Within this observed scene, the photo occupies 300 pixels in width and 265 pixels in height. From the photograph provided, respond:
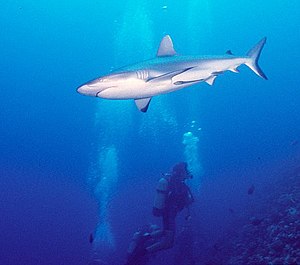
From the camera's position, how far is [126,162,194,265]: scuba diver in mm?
10445

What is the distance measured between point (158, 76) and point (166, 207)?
7288 mm

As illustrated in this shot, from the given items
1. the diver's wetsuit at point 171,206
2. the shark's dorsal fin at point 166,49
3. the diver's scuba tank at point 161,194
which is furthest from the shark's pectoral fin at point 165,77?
the diver's wetsuit at point 171,206

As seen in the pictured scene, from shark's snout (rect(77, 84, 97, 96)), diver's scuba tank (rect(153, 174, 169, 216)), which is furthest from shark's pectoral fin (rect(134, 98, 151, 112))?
diver's scuba tank (rect(153, 174, 169, 216))

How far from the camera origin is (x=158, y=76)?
4285mm

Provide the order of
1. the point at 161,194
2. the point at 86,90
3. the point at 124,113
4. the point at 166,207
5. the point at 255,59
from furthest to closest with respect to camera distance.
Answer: the point at 124,113
the point at 166,207
the point at 161,194
the point at 255,59
the point at 86,90

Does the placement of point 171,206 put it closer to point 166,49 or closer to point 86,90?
point 166,49

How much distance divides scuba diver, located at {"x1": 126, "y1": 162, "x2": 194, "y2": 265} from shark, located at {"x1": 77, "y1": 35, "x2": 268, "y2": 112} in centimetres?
580

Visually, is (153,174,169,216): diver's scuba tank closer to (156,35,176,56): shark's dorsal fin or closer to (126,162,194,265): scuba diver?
(126,162,194,265): scuba diver

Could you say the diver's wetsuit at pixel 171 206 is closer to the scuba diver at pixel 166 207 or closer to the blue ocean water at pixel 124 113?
the scuba diver at pixel 166 207

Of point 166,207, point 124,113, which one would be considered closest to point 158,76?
point 166,207

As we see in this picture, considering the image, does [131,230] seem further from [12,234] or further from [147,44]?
[147,44]

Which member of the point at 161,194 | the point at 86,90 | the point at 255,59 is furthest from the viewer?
the point at 161,194

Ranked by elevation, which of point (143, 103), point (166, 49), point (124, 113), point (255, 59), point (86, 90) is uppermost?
point (124, 113)

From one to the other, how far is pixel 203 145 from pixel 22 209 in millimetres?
73827
